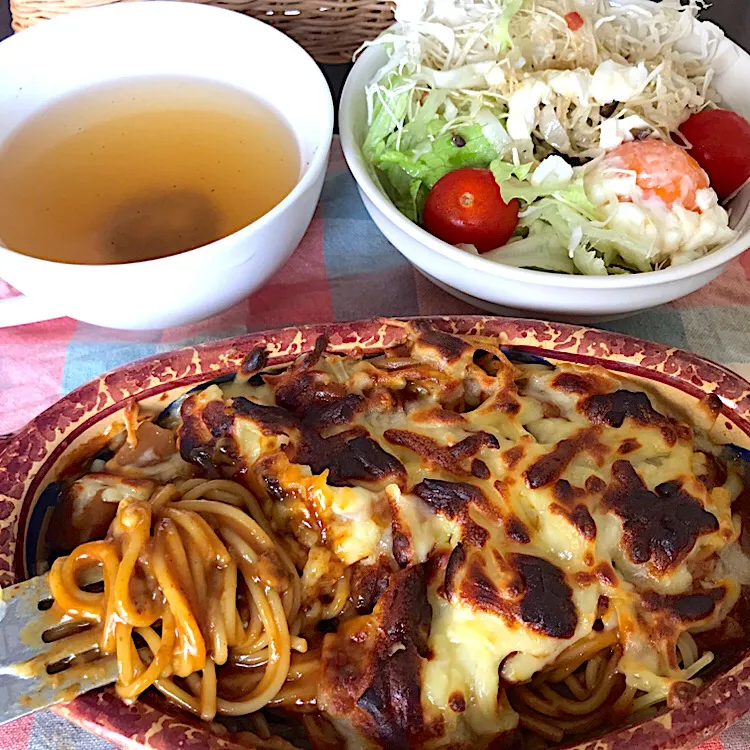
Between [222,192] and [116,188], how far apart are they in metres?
0.20

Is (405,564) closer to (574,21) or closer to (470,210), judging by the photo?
(470,210)

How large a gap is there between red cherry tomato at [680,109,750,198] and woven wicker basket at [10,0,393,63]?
74 cm

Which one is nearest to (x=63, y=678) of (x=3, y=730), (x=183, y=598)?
(x=183, y=598)

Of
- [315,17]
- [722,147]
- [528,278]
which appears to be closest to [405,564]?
[528,278]

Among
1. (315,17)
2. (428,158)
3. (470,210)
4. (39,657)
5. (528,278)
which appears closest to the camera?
(39,657)

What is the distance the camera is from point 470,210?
147 centimetres

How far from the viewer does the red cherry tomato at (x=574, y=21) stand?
1629 millimetres

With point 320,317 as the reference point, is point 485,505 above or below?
above

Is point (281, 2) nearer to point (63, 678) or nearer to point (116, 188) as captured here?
point (116, 188)

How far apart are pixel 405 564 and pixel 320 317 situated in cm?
67

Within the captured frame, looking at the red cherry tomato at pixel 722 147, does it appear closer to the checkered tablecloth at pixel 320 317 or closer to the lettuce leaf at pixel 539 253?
the checkered tablecloth at pixel 320 317

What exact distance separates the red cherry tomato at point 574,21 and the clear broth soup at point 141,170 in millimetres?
613

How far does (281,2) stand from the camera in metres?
1.75

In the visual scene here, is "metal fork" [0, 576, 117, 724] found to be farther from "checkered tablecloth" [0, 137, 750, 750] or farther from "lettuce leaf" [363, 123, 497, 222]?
"lettuce leaf" [363, 123, 497, 222]
